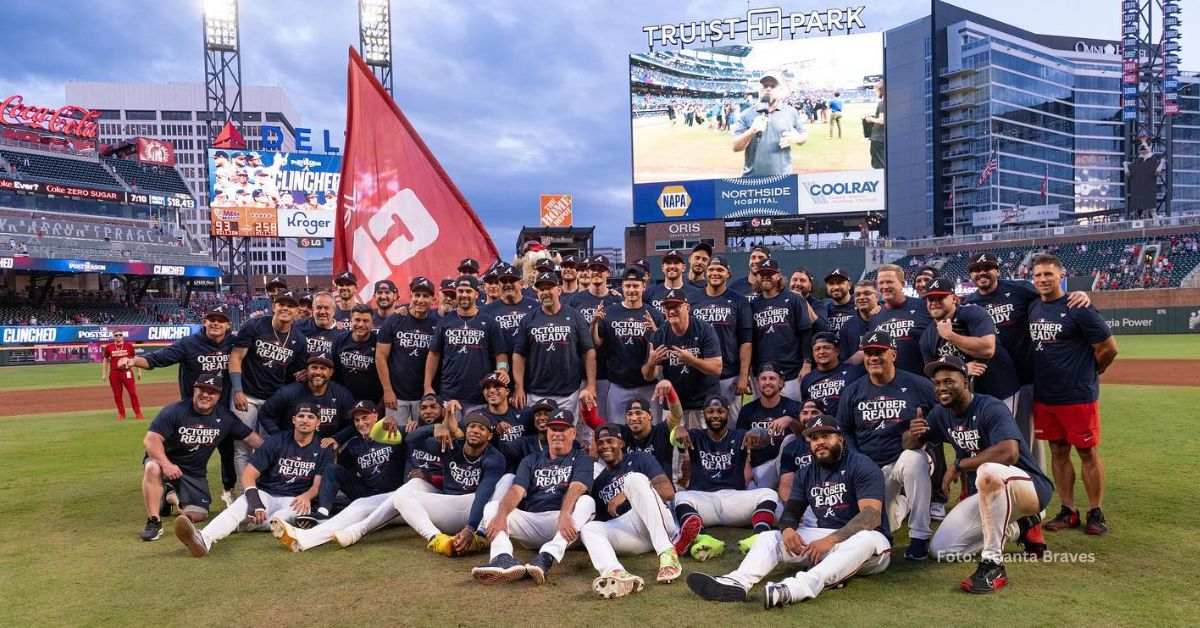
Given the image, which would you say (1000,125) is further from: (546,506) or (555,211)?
(546,506)

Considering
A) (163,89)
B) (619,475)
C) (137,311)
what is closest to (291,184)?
(137,311)

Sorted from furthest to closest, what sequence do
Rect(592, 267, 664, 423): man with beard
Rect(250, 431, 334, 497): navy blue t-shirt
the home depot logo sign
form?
the home depot logo sign → Rect(592, 267, 664, 423): man with beard → Rect(250, 431, 334, 497): navy blue t-shirt

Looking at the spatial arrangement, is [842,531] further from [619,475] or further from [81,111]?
[81,111]

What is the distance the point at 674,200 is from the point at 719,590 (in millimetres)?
43388

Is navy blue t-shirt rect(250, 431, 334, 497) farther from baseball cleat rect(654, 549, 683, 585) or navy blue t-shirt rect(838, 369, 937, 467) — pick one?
navy blue t-shirt rect(838, 369, 937, 467)

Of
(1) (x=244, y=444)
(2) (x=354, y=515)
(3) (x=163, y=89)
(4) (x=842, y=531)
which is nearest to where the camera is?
(4) (x=842, y=531)

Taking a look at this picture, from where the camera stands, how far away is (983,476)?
5.22 m

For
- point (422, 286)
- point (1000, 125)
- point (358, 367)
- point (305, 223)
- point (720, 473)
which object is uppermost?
point (1000, 125)

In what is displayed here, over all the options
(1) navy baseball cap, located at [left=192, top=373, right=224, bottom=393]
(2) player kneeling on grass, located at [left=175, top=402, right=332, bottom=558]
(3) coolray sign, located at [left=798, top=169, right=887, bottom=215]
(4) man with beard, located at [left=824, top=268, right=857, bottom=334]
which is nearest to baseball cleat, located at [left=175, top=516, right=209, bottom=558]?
(2) player kneeling on grass, located at [left=175, top=402, right=332, bottom=558]

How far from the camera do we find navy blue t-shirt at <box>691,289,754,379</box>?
7.87m

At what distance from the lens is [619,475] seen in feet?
20.7

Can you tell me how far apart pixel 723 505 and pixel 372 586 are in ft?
9.50

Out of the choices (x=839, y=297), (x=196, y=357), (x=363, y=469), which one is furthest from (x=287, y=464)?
(x=839, y=297)

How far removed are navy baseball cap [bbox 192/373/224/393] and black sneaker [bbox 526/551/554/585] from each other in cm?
390
